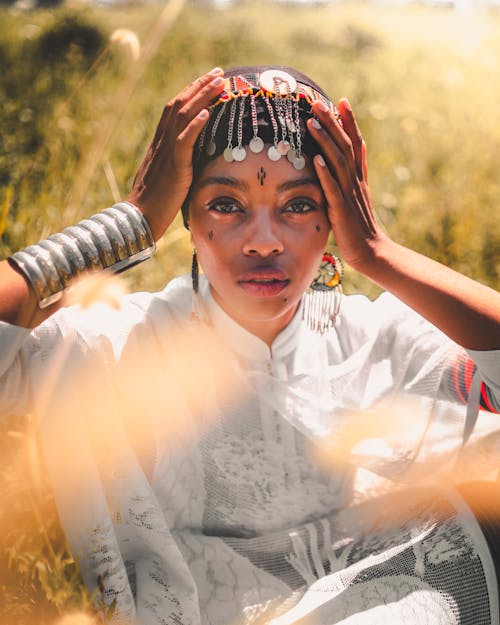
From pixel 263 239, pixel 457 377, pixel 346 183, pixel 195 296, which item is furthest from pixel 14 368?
pixel 457 377

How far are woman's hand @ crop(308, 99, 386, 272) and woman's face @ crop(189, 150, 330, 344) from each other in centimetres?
5

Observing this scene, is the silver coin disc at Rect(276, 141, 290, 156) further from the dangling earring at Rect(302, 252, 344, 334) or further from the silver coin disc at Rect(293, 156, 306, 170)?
the dangling earring at Rect(302, 252, 344, 334)

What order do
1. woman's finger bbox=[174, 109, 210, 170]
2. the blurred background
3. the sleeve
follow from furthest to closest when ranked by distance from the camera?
the blurred background → woman's finger bbox=[174, 109, 210, 170] → the sleeve

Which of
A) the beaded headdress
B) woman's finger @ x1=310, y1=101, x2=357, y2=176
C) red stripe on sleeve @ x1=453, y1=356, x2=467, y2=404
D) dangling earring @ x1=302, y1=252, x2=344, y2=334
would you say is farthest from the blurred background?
red stripe on sleeve @ x1=453, y1=356, x2=467, y2=404

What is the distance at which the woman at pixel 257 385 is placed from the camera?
1.76 m

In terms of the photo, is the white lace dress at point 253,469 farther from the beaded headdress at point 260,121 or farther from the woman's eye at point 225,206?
the beaded headdress at point 260,121

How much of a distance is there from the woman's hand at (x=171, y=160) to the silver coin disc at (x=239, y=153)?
0.11 m

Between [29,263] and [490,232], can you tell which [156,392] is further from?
[490,232]

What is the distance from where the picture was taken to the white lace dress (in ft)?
5.84

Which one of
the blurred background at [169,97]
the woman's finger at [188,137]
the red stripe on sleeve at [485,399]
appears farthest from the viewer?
the red stripe on sleeve at [485,399]

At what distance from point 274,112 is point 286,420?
836mm

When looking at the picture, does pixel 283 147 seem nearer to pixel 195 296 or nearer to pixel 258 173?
pixel 258 173

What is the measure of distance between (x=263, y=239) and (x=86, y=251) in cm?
43

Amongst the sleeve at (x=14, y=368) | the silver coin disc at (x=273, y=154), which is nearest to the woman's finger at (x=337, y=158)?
the silver coin disc at (x=273, y=154)
